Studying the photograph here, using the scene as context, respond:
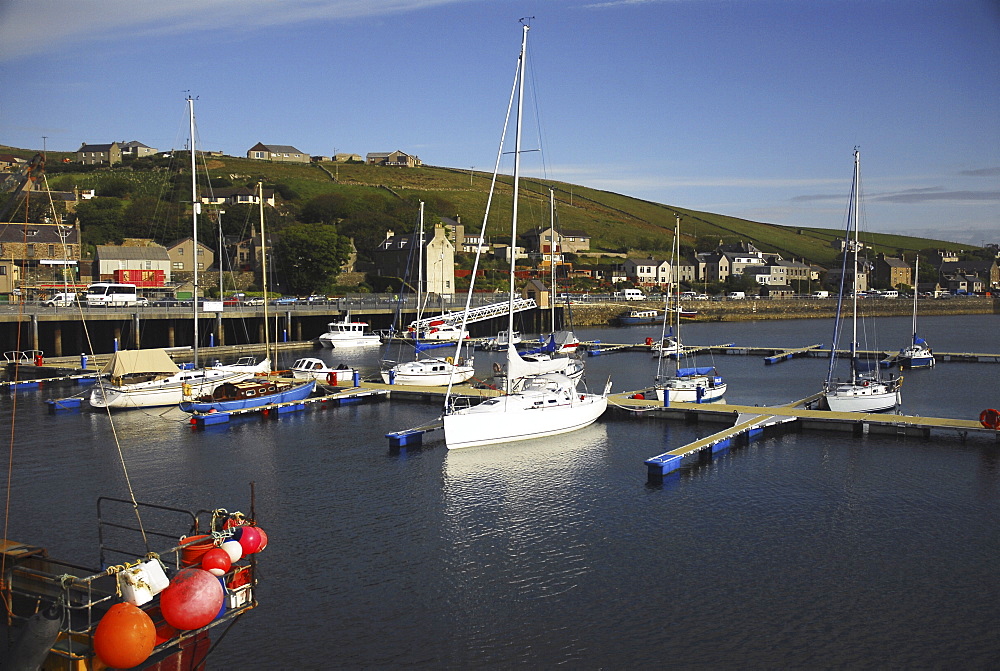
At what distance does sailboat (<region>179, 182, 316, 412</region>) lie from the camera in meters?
40.6

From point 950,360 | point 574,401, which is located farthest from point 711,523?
point 950,360

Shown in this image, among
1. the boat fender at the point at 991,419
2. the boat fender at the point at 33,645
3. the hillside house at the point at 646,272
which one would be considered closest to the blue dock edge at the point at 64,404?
the boat fender at the point at 33,645

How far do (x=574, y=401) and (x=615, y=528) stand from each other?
12207 millimetres

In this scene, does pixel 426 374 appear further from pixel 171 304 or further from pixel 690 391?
pixel 171 304

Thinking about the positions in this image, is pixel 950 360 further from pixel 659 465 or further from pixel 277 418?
pixel 277 418

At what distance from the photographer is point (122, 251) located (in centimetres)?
10469

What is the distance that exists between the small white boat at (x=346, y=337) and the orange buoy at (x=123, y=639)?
66.8 m

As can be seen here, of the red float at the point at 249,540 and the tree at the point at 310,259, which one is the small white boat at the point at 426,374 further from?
the tree at the point at 310,259

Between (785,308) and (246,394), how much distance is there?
373 ft

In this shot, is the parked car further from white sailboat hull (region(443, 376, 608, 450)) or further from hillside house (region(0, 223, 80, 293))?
white sailboat hull (region(443, 376, 608, 450))

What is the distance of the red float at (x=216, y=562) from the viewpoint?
45.5 feet

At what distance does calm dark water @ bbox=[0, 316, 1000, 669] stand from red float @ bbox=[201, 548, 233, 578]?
3.60 metres

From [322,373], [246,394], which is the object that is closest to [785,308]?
[322,373]

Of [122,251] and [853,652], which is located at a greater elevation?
[122,251]
